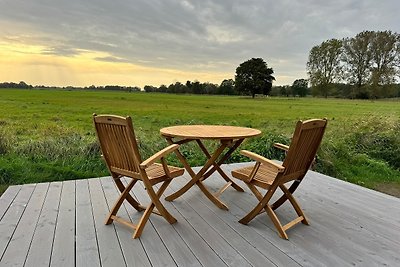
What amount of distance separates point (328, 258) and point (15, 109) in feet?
33.7

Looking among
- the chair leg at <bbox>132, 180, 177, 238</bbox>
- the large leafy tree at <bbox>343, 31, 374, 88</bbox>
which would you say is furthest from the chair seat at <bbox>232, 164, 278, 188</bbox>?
the large leafy tree at <bbox>343, 31, 374, 88</bbox>

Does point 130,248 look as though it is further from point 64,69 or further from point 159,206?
point 64,69

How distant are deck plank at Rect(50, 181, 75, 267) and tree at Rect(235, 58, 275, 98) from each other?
1008 inches

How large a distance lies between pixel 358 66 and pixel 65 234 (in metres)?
21.1

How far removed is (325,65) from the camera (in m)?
20.3

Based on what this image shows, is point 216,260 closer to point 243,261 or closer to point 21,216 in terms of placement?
point 243,261

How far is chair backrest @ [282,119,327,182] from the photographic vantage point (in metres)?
2.20

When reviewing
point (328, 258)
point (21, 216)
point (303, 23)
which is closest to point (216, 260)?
point (328, 258)

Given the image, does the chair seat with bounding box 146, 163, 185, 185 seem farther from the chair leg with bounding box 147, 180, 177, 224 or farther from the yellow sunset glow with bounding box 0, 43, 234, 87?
the yellow sunset glow with bounding box 0, 43, 234, 87

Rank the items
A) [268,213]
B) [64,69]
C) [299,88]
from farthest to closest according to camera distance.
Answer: [299,88]
[64,69]
[268,213]

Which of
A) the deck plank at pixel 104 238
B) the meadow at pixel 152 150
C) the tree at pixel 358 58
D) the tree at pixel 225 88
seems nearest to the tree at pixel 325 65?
the tree at pixel 358 58

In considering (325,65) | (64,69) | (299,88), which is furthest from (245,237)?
(299,88)

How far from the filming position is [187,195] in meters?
3.29

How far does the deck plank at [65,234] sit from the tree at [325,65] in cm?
2049
